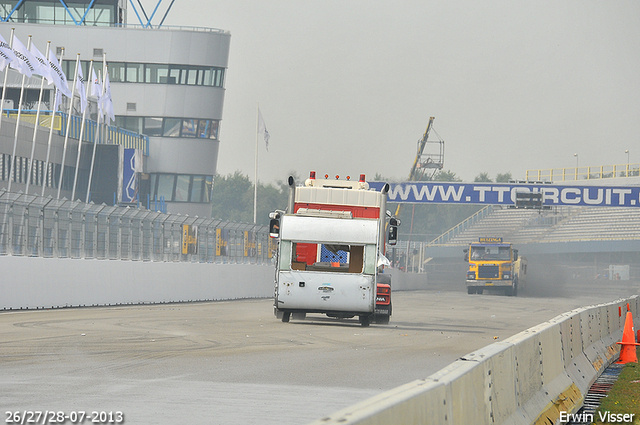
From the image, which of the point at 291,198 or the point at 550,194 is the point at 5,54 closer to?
the point at 291,198

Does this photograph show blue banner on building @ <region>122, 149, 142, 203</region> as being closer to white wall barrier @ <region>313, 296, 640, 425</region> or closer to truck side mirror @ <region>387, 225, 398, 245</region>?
truck side mirror @ <region>387, 225, 398, 245</region>

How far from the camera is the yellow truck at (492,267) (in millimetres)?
55594

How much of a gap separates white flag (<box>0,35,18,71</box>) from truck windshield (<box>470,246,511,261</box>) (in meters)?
29.9

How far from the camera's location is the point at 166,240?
3169cm

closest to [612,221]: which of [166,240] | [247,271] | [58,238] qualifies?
[247,271]

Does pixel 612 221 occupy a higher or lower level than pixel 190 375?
higher

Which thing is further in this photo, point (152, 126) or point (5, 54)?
point (152, 126)

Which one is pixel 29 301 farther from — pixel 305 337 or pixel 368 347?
pixel 368 347

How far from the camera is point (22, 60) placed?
3959 cm

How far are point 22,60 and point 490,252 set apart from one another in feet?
98.4

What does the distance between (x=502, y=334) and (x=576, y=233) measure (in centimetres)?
7916

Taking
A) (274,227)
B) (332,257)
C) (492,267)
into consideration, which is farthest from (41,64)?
(492,267)

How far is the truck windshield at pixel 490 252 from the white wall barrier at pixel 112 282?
21488 mm

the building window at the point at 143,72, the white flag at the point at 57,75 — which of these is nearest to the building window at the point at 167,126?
the building window at the point at 143,72
